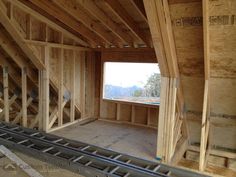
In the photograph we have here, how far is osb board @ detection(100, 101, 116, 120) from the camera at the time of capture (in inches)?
239

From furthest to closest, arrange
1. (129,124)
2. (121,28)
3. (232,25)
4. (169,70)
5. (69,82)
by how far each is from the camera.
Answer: (129,124) < (69,82) < (121,28) < (169,70) < (232,25)

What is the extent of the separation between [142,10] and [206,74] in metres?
1.45

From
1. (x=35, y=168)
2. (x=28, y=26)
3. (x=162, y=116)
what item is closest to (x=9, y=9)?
(x=28, y=26)

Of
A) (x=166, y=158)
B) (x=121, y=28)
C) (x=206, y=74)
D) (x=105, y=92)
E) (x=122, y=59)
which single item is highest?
(x=121, y=28)

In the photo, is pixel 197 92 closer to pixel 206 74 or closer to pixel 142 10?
pixel 206 74

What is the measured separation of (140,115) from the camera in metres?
5.74

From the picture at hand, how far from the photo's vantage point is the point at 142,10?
357 centimetres

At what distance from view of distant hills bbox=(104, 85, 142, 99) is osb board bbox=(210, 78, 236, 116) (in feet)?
10.3

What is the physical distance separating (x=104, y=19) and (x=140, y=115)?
2.68 m

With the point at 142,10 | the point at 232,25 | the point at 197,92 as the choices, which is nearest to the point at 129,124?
the point at 197,92

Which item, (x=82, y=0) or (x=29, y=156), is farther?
(x=82, y=0)

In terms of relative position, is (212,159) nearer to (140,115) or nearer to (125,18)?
(140,115)

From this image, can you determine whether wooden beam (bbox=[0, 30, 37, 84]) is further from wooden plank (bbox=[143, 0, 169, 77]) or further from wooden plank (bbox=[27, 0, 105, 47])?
wooden plank (bbox=[143, 0, 169, 77])

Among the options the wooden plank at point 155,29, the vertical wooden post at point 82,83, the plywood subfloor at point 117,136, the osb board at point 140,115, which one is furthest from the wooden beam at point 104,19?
the plywood subfloor at point 117,136
